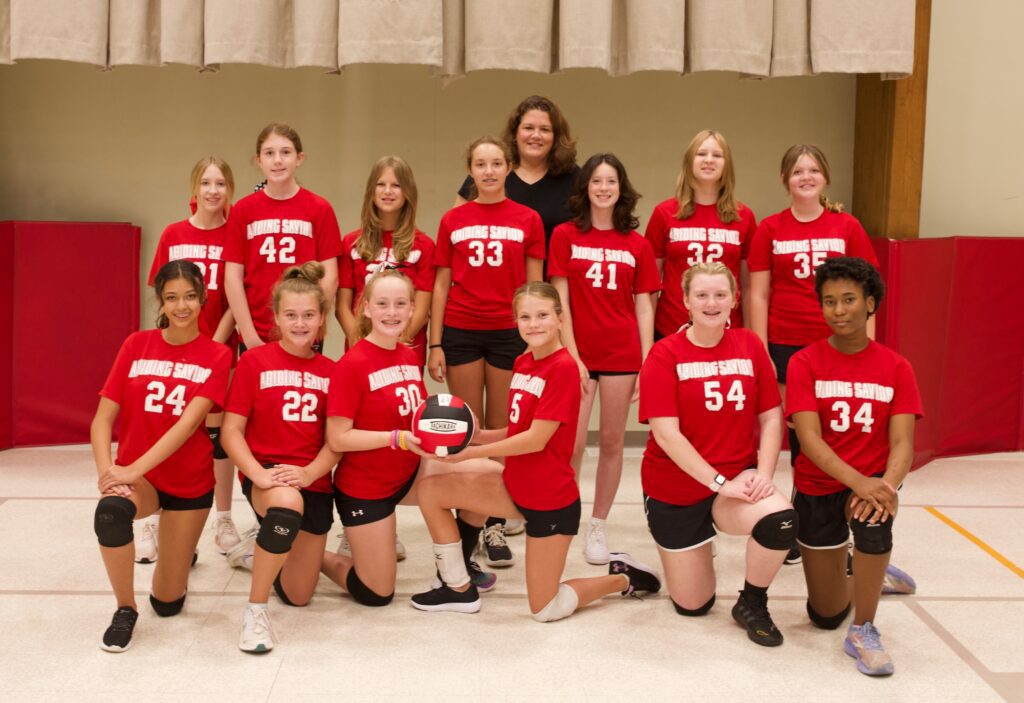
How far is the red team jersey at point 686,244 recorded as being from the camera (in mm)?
4336

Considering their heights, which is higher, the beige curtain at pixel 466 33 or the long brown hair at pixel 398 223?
the beige curtain at pixel 466 33

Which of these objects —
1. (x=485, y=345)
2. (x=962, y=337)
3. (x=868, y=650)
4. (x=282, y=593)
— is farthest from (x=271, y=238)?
(x=962, y=337)

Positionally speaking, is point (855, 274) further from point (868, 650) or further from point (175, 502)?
point (175, 502)

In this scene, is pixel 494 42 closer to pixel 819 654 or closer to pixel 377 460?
pixel 377 460

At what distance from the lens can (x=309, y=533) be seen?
11.9 ft

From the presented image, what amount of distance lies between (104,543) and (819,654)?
2282 mm

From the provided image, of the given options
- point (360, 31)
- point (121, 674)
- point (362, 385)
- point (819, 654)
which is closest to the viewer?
point (121, 674)

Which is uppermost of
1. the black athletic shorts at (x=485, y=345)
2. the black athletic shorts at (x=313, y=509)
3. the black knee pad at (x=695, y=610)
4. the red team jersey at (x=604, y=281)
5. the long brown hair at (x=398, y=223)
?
the long brown hair at (x=398, y=223)

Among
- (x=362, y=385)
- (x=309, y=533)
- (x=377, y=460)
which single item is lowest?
(x=309, y=533)

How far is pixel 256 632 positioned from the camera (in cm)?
329

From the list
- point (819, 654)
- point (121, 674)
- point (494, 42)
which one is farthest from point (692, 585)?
point (494, 42)

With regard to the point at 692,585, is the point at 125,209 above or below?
above

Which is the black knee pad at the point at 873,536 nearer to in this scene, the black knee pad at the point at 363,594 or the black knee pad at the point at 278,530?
the black knee pad at the point at 363,594

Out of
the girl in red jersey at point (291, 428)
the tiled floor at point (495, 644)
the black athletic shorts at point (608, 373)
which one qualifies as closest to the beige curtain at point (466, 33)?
the black athletic shorts at point (608, 373)
